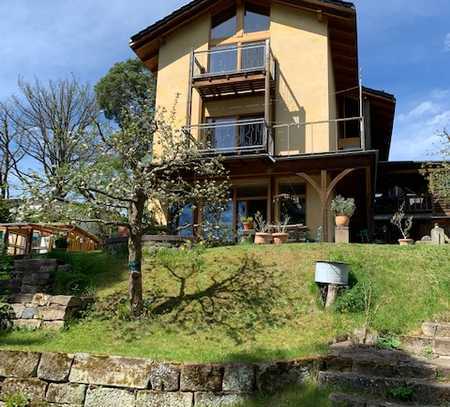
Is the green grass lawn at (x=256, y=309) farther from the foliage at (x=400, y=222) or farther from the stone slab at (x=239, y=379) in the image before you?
the foliage at (x=400, y=222)

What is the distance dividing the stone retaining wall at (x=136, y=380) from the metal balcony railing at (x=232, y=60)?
12.0m

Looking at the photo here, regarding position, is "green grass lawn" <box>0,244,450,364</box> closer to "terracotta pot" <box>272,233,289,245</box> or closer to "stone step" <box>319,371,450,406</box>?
"stone step" <box>319,371,450,406</box>

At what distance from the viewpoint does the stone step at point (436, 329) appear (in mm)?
7039

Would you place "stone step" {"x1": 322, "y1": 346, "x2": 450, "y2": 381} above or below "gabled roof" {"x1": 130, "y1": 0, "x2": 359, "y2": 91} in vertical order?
below

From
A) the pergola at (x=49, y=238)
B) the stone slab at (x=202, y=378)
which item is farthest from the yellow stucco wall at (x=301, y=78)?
the stone slab at (x=202, y=378)

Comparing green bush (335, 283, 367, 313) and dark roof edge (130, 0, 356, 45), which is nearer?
green bush (335, 283, 367, 313)

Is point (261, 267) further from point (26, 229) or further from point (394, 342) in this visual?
point (26, 229)

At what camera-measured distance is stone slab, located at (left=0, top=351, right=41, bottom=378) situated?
6.11 m

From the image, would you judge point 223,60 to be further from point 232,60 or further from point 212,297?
point 212,297

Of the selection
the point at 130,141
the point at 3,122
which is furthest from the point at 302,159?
the point at 3,122

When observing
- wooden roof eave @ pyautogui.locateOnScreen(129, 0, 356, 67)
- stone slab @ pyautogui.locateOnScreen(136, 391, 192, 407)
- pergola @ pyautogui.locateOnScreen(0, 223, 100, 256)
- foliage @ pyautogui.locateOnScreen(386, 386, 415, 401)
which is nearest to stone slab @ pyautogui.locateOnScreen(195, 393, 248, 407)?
stone slab @ pyautogui.locateOnScreen(136, 391, 192, 407)

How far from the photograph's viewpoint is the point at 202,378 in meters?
5.64

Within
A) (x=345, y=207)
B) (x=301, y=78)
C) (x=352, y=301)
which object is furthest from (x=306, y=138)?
(x=352, y=301)

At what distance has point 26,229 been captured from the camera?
1459 centimetres
